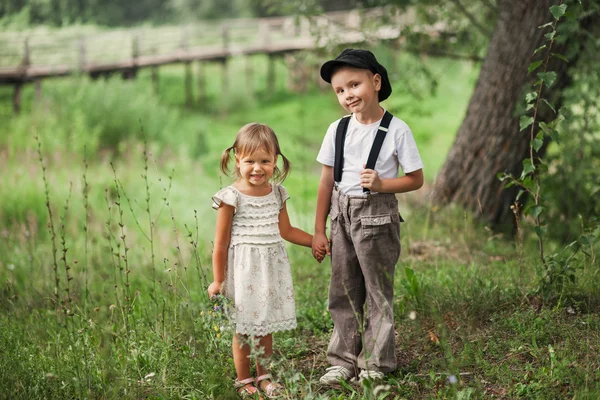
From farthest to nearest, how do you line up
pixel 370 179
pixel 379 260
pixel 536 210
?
1. pixel 536 210
2. pixel 379 260
3. pixel 370 179

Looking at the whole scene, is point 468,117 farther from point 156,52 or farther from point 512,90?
point 156,52

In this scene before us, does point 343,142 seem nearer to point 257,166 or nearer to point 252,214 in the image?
point 257,166

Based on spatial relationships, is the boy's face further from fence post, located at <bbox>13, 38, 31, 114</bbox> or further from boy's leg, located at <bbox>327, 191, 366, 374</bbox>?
fence post, located at <bbox>13, 38, 31, 114</bbox>

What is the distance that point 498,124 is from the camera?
5.93 meters

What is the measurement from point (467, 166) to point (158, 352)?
3.64m

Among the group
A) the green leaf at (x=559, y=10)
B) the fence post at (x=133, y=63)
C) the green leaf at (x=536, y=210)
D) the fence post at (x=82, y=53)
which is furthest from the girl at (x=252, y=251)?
the fence post at (x=133, y=63)

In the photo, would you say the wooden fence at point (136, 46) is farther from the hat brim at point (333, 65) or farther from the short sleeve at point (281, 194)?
the short sleeve at point (281, 194)

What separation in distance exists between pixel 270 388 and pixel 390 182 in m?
1.21

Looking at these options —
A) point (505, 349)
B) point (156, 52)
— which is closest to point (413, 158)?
point (505, 349)

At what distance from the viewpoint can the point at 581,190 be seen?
6398 millimetres

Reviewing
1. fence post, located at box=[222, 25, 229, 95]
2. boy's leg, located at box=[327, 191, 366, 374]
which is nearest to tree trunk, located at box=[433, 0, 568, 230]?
boy's leg, located at box=[327, 191, 366, 374]

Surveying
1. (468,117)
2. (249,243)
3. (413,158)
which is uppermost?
(468,117)

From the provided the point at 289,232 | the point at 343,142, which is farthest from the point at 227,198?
the point at 343,142

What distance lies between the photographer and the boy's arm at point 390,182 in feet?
10.3
